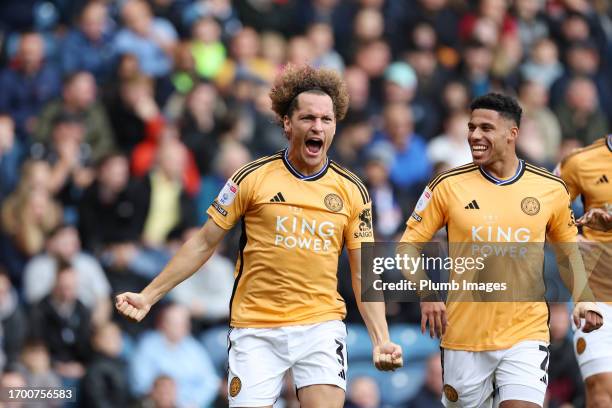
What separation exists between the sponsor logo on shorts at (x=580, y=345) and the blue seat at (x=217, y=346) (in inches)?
186

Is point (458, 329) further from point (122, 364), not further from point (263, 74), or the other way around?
point (263, 74)

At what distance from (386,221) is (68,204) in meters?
3.57

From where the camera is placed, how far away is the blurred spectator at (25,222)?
13859 mm

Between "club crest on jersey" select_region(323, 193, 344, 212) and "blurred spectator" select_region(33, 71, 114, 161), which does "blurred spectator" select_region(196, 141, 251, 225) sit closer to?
"blurred spectator" select_region(33, 71, 114, 161)

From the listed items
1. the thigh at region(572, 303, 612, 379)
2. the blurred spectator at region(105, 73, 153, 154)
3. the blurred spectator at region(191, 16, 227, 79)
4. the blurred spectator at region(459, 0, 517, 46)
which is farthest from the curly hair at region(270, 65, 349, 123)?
the blurred spectator at region(459, 0, 517, 46)

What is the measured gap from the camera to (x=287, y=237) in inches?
362

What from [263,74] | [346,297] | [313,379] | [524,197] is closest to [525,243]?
[524,197]

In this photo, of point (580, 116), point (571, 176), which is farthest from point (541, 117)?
point (571, 176)

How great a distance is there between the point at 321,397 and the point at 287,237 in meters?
1.13

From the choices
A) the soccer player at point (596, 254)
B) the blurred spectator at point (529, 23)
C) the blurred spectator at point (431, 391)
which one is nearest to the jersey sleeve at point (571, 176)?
the soccer player at point (596, 254)

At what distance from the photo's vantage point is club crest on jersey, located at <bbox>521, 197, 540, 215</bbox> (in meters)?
9.53

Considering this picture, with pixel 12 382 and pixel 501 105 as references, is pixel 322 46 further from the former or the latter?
pixel 501 105

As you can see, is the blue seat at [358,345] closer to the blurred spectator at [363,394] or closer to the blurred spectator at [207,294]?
the blurred spectator at [363,394]

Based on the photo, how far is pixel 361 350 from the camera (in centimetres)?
1409
